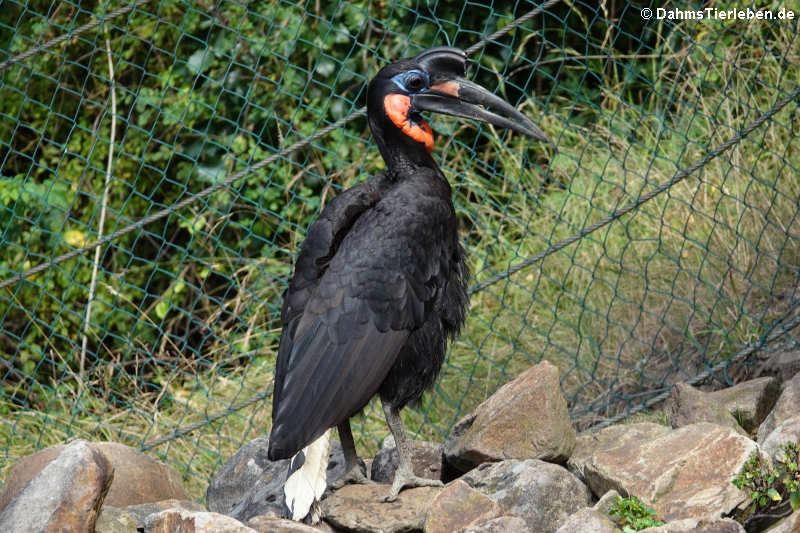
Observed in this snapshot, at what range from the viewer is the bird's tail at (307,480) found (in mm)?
3336

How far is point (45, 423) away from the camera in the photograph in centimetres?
493

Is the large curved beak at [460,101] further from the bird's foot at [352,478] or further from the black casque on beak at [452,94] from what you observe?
the bird's foot at [352,478]

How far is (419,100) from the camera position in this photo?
3.84 metres

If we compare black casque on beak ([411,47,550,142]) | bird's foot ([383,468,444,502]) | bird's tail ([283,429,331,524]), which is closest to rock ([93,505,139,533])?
bird's tail ([283,429,331,524])

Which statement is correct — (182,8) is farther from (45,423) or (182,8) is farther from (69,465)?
(69,465)

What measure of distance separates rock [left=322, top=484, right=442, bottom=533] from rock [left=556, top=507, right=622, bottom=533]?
490 millimetres

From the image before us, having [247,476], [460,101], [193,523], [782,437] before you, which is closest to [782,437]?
[782,437]

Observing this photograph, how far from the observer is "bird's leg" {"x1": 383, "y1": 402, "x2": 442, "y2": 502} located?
3.54m

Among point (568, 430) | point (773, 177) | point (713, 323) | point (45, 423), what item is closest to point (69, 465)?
point (568, 430)

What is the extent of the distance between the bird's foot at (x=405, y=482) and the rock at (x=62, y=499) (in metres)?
0.89

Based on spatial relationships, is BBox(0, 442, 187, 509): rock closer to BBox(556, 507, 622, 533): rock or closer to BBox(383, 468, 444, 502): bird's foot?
BBox(383, 468, 444, 502): bird's foot

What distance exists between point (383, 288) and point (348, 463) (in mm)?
638

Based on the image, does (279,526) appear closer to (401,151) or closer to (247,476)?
(247,476)

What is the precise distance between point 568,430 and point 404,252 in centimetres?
81
